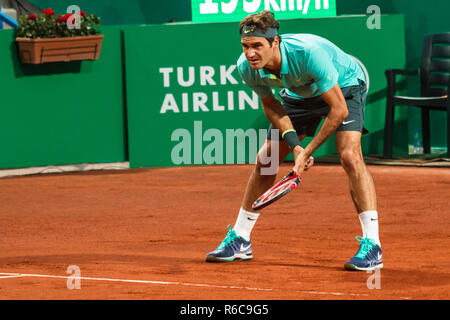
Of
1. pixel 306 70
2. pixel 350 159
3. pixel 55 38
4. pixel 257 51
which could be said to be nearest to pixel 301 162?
pixel 350 159

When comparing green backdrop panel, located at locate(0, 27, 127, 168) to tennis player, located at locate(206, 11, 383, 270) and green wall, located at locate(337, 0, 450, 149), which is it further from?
tennis player, located at locate(206, 11, 383, 270)

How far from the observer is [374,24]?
1077 cm

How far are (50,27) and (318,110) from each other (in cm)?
550

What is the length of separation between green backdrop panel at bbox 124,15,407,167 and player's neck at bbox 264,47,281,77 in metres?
5.52

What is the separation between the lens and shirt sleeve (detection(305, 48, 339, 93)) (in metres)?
4.83

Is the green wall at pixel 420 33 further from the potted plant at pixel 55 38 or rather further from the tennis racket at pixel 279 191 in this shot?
the tennis racket at pixel 279 191

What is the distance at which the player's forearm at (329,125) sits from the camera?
4883 millimetres

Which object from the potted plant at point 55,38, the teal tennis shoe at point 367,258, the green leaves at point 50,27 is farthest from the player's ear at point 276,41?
Result: the green leaves at point 50,27

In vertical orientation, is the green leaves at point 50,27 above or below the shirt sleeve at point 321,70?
above

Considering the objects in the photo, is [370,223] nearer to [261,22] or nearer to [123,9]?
[261,22]

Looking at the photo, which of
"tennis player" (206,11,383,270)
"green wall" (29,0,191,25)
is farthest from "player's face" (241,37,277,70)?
"green wall" (29,0,191,25)

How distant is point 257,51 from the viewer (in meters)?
4.85

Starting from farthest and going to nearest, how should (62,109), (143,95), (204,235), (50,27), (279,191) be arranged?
(143,95)
(62,109)
(50,27)
(204,235)
(279,191)

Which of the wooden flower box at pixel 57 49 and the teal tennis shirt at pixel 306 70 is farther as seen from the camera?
the wooden flower box at pixel 57 49
